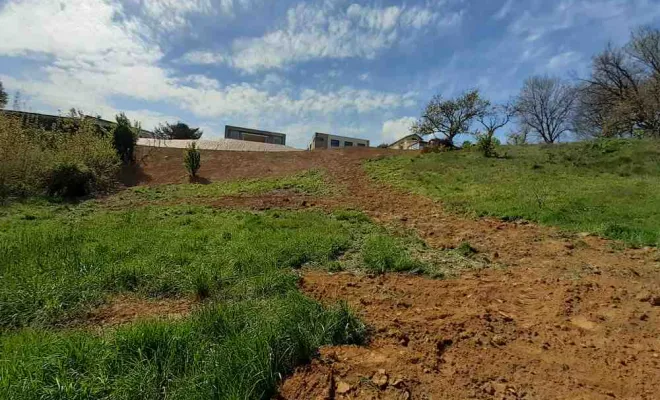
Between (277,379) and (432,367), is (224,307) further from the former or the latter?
(432,367)

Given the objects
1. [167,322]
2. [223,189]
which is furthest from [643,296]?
[223,189]

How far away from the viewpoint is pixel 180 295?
3.91m

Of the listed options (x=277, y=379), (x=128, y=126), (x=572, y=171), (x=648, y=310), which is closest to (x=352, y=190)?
(x=572, y=171)

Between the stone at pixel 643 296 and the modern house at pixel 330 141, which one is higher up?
the modern house at pixel 330 141

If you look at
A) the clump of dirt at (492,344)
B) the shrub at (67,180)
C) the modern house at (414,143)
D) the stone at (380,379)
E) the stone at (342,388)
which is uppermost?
the modern house at (414,143)

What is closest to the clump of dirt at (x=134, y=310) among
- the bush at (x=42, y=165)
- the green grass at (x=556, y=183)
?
the green grass at (x=556, y=183)

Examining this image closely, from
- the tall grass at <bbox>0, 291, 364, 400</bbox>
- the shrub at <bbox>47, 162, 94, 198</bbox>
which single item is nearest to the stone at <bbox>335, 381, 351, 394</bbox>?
the tall grass at <bbox>0, 291, 364, 400</bbox>

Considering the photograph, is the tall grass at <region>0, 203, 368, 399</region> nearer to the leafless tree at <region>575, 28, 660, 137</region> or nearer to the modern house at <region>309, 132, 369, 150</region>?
the leafless tree at <region>575, 28, 660, 137</region>

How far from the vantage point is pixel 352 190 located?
11.7 metres

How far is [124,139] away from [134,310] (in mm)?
14750

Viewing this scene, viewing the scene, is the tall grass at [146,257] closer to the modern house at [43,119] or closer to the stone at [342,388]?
the stone at [342,388]

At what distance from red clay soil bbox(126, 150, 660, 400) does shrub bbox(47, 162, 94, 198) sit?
9.96m

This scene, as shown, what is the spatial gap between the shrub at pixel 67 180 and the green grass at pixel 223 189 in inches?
40.3

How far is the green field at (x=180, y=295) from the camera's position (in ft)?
7.59
